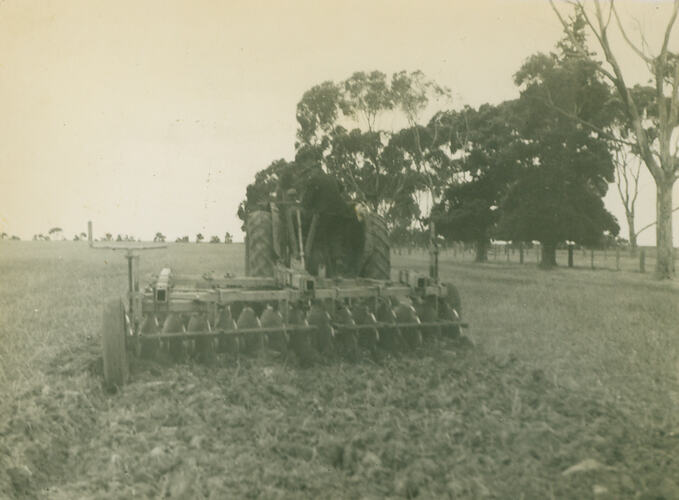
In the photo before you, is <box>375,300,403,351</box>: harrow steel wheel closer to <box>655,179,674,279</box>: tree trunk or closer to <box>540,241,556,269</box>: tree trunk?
<box>655,179,674,279</box>: tree trunk

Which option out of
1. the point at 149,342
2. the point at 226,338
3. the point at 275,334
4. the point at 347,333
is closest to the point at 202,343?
the point at 226,338

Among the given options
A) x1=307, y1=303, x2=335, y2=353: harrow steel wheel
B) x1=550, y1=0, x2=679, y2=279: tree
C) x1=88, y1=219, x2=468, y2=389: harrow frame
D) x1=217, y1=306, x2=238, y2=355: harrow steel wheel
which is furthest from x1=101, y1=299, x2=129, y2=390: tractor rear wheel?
x1=550, y1=0, x2=679, y2=279: tree

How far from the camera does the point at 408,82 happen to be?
394 inches

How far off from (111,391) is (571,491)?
3383 mm

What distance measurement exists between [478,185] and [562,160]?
10.3 metres

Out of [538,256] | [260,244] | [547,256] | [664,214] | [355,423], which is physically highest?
[664,214]

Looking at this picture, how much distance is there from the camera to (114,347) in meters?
4.98

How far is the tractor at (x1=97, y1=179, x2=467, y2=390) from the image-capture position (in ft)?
18.2

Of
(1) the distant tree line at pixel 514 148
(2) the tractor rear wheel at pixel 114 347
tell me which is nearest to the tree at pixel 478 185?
(1) the distant tree line at pixel 514 148

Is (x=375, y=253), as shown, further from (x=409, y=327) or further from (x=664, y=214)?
(x=664, y=214)

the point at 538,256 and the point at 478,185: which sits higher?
the point at 478,185

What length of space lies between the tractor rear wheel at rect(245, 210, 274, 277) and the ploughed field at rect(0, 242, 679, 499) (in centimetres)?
215

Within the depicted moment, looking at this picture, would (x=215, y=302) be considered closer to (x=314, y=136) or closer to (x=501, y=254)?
(x=314, y=136)

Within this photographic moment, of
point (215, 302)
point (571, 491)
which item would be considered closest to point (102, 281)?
point (215, 302)
